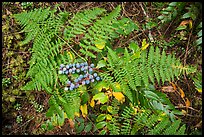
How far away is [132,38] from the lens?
3092 millimetres

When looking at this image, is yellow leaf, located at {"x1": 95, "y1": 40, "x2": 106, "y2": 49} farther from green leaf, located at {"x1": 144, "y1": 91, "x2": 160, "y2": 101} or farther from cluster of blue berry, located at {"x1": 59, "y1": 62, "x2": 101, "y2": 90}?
green leaf, located at {"x1": 144, "y1": 91, "x2": 160, "y2": 101}

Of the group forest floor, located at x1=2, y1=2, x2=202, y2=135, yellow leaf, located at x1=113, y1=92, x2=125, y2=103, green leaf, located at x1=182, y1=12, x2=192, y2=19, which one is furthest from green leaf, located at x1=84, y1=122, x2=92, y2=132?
green leaf, located at x1=182, y1=12, x2=192, y2=19

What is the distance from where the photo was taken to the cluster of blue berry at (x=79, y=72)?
1980 mm

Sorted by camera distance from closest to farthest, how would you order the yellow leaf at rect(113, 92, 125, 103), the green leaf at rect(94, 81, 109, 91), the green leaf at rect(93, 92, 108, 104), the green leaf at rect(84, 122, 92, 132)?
the green leaf at rect(94, 81, 109, 91), the green leaf at rect(93, 92, 108, 104), the yellow leaf at rect(113, 92, 125, 103), the green leaf at rect(84, 122, 92, 132)

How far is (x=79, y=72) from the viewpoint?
205cm

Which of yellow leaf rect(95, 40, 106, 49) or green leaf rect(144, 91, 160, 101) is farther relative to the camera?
green leaf rect(144, 91, 160, 101)

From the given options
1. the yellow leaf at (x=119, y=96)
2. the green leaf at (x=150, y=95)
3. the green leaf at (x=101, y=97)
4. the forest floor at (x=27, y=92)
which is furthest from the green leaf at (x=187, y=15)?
the green leaf at (x=101, y=97)

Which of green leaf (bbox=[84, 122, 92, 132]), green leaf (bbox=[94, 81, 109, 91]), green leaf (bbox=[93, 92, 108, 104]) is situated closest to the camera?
green leaf (bbox=[94, 81, 109, 91])

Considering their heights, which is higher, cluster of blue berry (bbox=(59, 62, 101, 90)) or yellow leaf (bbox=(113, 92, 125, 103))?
cluster of blue berry (bbox=(59, 62, 101, 90))

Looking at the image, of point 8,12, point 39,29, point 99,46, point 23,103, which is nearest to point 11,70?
point 23,103

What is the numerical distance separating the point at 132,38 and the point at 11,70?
135 centimetres

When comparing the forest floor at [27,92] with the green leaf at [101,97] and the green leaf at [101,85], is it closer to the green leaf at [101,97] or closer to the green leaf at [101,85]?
the green leaf at [101,97]

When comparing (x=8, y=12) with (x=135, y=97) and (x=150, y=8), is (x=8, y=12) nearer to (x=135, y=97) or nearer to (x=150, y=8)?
(x=150, y=8)

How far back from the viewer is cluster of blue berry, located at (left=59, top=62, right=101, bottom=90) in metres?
1.98
